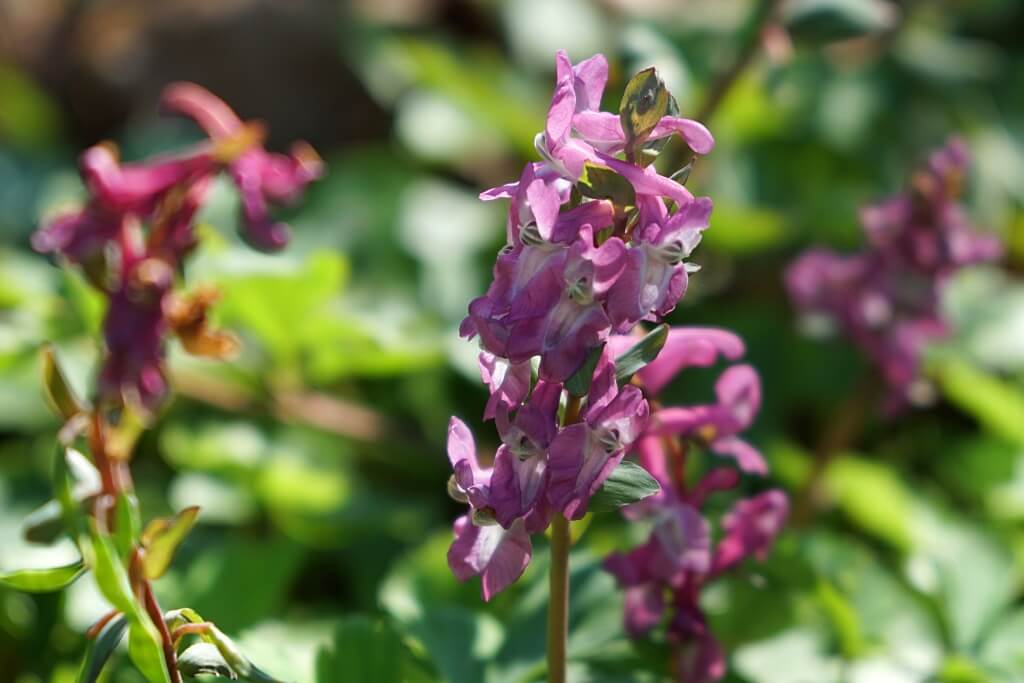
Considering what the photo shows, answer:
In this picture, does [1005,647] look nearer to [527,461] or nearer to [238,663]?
[527,461]

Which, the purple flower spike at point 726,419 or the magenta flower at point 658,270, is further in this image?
the purple flower spike at point 726,419

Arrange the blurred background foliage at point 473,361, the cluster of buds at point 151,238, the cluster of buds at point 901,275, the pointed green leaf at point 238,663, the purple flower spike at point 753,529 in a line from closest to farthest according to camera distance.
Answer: the pointed green leaf at point 238,663, the purple flower spike at point 753,529, the cluster of buds at point 151,238, the blurred background foliage at point 473,361, the cluster of buds at point 901,275

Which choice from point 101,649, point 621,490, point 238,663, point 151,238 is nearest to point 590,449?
point 621,490

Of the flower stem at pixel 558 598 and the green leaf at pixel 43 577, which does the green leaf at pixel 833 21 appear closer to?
the flower stem at pixel 558 598

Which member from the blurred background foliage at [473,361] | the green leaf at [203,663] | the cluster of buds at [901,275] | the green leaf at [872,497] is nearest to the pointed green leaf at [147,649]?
the green leaf at [203,663]

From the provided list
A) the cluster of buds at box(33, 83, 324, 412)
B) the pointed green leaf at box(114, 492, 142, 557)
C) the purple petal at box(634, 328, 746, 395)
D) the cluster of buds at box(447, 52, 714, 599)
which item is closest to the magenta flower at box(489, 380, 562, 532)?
the cluster of buds at box(447, 52, 714, 599)

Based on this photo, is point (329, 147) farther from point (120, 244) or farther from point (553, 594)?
point (553, 594)
